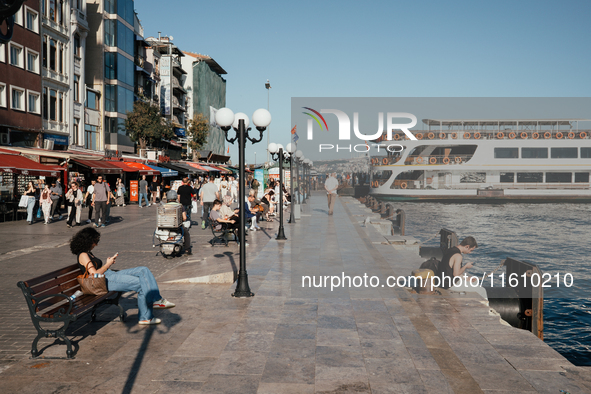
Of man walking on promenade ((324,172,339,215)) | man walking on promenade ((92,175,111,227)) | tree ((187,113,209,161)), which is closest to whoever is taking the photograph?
man walking on promenade ((92,175,111,227))

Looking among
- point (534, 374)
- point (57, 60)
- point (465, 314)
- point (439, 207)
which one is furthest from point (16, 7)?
point (439, 207)

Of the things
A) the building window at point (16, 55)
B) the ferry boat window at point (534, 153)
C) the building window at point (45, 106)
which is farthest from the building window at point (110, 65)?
the ferry boat window at point (534, 153)

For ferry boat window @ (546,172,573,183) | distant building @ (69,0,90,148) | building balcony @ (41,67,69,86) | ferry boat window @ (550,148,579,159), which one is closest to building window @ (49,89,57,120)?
building balcony @ (41,67,69,86)

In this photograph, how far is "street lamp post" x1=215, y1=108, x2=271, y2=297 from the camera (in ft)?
22.7

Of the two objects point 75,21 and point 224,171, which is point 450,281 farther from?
point 224,171

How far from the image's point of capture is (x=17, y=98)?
81.8 ft

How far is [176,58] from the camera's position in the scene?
58.8 meters

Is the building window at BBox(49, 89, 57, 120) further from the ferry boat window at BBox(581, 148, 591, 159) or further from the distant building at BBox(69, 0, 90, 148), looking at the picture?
the ferry boat window at BBox(581, 148, 591, 159)

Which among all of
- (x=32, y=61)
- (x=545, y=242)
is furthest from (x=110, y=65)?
(x=545, y=242)

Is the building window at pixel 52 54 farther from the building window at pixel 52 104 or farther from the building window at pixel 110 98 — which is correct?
the building window at pixel 110 98

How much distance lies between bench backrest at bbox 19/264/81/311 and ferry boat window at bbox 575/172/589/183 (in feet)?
163

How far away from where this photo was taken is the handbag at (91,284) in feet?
17.6

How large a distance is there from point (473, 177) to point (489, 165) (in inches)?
88.7

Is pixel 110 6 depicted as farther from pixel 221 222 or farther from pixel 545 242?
pixel 545 242
